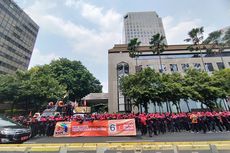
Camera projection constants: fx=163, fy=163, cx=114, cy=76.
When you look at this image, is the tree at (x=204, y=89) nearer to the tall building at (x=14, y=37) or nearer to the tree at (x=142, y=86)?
the tree at (x=142, y=86)

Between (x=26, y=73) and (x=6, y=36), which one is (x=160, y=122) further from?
(x=6, y=36)

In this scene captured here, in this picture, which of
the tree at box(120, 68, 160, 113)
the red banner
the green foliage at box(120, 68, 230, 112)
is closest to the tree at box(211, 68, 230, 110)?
the green foliage at box(120, 68, 230, 112)

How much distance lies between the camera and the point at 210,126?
50.1ft

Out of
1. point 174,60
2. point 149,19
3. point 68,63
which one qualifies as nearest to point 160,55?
point 174,60

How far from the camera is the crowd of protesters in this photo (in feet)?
45.3

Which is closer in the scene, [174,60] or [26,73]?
[26,73]

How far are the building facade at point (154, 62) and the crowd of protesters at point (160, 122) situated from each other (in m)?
18.4

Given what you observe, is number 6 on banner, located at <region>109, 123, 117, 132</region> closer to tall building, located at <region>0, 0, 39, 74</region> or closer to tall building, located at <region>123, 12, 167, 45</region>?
tall building, located at <region>0, 0, 39, 74</region>

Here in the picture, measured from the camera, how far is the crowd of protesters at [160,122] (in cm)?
1380

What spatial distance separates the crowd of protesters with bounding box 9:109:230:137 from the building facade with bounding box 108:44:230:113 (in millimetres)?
18412

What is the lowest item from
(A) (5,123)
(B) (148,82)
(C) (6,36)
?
(A) (5,123)

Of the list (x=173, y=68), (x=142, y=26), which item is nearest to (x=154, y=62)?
(x=173, y=68)

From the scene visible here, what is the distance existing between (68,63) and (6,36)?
26.8m

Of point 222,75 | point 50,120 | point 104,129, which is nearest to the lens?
point 104,129
